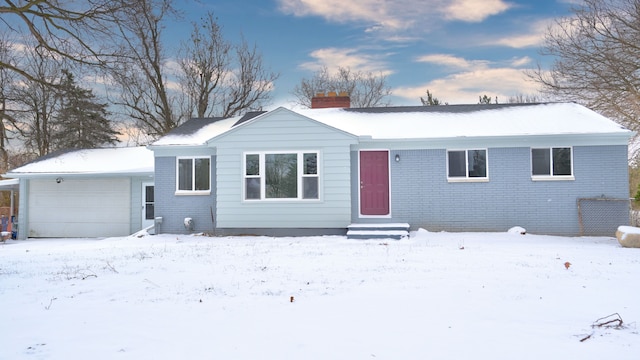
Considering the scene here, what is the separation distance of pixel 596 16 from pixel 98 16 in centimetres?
1994

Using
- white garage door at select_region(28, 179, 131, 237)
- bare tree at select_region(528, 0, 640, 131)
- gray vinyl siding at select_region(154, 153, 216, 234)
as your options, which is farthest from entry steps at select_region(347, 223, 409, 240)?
bare tree at select_region(528, 0, 640, 131)

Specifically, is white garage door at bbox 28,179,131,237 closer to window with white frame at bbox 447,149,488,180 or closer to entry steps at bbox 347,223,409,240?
entry steps at bbox 347,223,409,240

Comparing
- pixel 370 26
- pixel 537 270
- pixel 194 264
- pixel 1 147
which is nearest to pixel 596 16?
pixel 370 26

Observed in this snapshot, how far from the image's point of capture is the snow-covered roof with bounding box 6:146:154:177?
17984 millimetres

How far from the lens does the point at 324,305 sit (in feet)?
18.0

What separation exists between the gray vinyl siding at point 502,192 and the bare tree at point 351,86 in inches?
896

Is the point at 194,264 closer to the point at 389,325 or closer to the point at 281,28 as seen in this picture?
the point at 389,325

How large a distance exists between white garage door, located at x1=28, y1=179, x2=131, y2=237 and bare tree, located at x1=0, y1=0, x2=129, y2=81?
7766 mm

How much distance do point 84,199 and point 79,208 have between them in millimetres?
412

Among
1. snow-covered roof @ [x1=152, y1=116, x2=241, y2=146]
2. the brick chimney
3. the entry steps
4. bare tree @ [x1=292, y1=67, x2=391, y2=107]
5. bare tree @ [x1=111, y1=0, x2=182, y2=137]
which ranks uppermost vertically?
bare tree @ [x1=292, y1=67, x2=391, y2=107]

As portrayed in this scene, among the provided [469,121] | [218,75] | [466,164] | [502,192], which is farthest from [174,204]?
[218,75]

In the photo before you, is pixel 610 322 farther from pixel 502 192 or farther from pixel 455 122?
pixel 455 122

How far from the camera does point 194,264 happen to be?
8.44 metres

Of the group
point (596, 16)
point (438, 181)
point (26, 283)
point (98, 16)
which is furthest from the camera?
point (596, 16)
